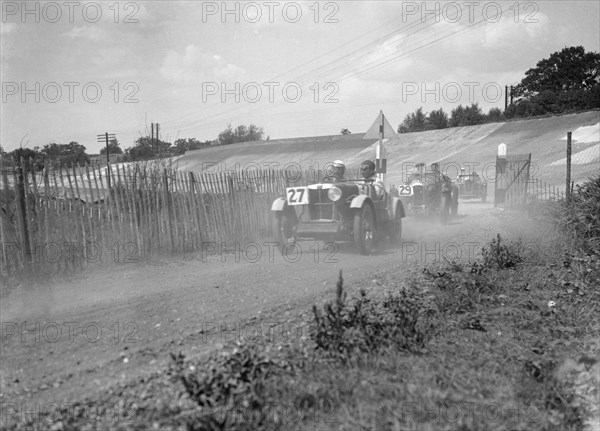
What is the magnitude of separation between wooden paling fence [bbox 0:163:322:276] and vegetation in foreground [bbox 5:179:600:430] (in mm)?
4723

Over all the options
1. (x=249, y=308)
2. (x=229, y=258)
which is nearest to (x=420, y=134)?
(x=229, y=258)

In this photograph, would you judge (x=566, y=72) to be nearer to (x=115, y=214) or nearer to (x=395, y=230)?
(x=395, y=230)

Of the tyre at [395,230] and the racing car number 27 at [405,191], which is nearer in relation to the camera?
the tyre at [395,230]

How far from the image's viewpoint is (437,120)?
2271 inches

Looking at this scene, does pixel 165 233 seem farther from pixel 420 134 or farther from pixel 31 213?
pixel 420 134

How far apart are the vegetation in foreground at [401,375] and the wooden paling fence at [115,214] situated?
472 centimetres

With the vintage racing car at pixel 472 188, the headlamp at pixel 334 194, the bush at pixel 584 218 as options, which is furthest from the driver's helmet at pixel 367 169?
the vintage racing car at pixel 472 188

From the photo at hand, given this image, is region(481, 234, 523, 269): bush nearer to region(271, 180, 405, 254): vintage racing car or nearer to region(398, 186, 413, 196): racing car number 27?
region(271, 180, 405, 254): vintage racing car

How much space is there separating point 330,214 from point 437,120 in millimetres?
49754

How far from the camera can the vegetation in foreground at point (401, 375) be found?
367cm

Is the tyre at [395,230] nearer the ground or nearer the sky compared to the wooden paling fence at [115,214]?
nearer the ground

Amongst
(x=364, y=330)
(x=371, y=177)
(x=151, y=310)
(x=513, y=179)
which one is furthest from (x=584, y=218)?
(x=513, y=179)

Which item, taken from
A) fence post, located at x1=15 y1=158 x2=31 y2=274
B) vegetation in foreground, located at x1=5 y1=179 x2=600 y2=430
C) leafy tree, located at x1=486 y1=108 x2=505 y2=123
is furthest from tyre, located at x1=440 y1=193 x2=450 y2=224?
leafy tree, located at x1=486 y1=108 x2=505 y2=123

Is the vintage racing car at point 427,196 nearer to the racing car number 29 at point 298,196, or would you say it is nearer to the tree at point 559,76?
the racing car number 29 at point 298,196
